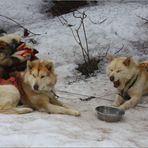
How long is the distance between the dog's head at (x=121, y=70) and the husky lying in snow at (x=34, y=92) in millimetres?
1028

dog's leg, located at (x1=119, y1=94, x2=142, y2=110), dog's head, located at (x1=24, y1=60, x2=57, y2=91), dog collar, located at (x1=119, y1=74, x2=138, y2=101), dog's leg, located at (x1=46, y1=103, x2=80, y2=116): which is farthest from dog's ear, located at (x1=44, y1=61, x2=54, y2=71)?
dog collar, located at (x1=119, y1=74, x2=138, y2=101)

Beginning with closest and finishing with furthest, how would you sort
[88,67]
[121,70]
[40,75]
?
[40,75] → [121,70] → [88,67]

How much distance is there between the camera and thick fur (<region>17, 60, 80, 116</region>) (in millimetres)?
5852

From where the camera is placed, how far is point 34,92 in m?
6.02

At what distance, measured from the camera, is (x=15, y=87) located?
611cm

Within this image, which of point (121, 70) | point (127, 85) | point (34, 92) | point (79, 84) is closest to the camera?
point (34, 92)

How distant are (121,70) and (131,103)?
0.56 m

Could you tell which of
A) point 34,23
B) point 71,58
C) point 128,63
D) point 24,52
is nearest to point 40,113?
point 24,52

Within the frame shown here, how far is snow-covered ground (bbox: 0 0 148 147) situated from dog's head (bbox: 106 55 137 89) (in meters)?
0.43

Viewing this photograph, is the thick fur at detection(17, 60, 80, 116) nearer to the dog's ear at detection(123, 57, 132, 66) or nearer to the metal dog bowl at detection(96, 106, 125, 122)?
the metal dog bowl at detection(96, 106, 125, 122)

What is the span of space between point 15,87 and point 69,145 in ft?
6.25

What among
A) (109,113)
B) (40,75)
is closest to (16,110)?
(40,75)

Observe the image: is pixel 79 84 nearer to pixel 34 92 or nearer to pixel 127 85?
pixel 127 85

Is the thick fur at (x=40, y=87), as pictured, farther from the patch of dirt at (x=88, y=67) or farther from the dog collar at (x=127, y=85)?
the patch of dirt at (x=88, y=67)
